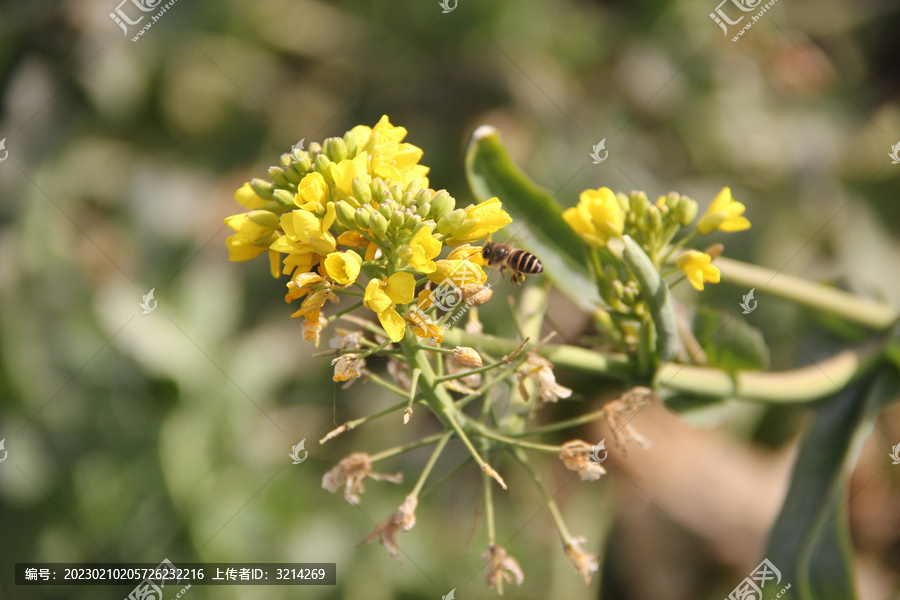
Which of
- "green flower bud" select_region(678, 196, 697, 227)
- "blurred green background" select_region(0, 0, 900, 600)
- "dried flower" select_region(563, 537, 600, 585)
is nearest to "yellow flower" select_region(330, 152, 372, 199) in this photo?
"green flower bud" select_region(678, 196, 697, 227)

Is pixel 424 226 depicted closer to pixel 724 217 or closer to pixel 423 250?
pixel 423 250

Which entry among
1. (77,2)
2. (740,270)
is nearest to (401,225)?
(740,270)

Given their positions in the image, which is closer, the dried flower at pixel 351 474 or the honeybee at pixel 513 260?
the dried flower at pixel 351 474

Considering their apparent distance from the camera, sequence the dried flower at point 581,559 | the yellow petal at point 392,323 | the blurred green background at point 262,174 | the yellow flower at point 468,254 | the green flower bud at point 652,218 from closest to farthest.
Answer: the yellow petal at point 392,323, the yellow flower at point 468,254, the dried flower at point 581,559, the green flower bud at point 652,218, the blurred green background at point 262,174

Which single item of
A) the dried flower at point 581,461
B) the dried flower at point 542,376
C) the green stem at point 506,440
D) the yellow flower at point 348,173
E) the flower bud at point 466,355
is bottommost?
the dried flower at point 581,461

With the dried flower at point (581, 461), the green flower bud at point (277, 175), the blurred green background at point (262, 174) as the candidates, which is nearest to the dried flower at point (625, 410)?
the dried flower at point (581, 461)

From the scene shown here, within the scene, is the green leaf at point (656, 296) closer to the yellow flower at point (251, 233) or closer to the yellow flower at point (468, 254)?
the yellow flower at point (468, 254)

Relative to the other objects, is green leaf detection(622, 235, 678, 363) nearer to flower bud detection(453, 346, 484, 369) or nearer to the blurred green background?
flower bud detection(453, 346, 484, 369)
